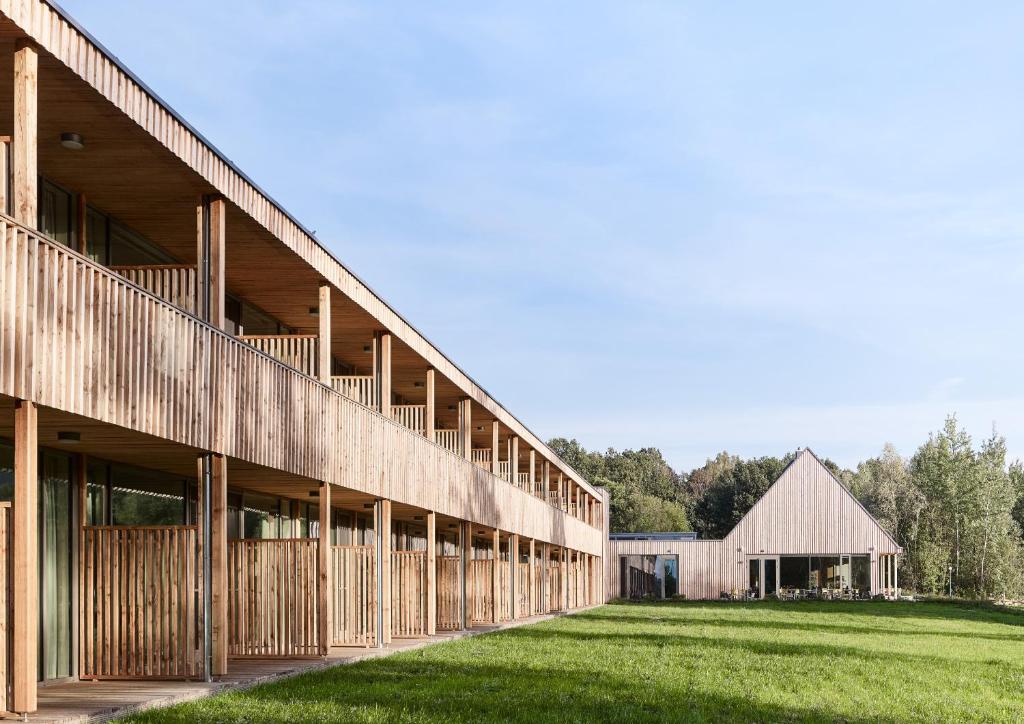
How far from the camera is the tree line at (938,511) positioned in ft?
245

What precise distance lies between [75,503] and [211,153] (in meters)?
4.44

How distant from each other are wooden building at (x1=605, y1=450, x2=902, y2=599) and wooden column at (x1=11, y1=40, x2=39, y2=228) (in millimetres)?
52798

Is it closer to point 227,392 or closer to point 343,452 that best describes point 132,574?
point 227,392

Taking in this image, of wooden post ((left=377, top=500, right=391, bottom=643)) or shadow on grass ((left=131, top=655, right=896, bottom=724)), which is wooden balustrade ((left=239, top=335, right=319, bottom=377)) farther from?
shadow on grass ((left=131, top=655, right=896, bottom=724))

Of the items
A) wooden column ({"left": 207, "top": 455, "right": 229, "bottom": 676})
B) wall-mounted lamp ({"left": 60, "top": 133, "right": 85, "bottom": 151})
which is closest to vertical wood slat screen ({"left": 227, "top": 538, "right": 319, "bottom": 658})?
wooden column ({"left": 207, "top": 455, "right": 229, "bottom": 676})

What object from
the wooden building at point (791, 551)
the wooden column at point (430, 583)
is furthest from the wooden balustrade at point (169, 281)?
the wooden building at point (791, 551)

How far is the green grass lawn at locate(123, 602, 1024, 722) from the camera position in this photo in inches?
504

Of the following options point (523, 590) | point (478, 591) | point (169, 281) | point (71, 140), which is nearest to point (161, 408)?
point (71, 140)

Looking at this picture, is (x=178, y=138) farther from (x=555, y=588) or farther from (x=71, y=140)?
(x=555, y=588)

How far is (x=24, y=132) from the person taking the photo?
35.5ft

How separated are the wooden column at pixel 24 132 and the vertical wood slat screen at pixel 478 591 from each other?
22.4m

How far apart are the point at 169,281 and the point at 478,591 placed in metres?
17.5

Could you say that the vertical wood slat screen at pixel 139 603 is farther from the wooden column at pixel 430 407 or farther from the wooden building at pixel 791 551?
the wooden building at pixel 791 551

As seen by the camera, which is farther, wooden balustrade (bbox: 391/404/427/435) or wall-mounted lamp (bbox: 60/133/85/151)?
wooden balustrade (bbox: 391/404/427/435)
